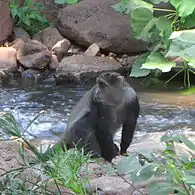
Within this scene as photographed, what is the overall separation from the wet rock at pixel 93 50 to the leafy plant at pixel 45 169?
8014mm

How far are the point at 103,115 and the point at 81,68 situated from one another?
4955mm

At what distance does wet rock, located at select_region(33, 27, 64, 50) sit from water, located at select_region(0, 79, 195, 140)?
1625 mm

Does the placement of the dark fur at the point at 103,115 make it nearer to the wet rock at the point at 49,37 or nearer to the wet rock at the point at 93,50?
the wet rock at the point at 93,50

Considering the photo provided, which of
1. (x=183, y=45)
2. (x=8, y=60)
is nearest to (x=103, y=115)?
(x=183, y=45)

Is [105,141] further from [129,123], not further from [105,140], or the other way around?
[129,123]

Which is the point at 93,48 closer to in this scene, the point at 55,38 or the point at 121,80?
the point at 55,38

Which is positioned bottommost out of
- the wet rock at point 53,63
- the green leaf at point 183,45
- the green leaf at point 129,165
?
the wet rock at point 53,63

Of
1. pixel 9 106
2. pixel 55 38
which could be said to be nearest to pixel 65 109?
pixel 9 106

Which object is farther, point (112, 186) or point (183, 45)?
point (112, 186)

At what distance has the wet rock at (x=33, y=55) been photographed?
10078 mm

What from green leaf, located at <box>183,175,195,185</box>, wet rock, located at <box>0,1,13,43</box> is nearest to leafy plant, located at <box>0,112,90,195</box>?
green leaf, located at <box>183,175,195,185</box>

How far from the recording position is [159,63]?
306 centimetres

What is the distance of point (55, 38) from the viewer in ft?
36.1

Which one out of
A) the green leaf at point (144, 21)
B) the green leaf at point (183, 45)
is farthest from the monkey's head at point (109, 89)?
the green leaf at point (183, 45)
